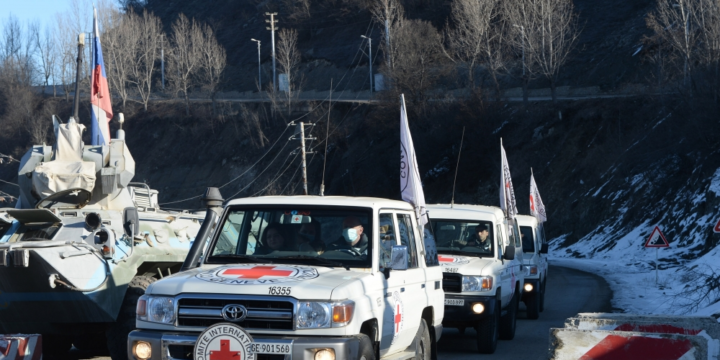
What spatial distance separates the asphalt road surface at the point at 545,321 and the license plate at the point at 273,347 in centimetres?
564

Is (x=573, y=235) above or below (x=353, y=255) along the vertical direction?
below

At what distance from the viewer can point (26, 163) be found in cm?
1355

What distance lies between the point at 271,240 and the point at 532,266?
1079 centimetres

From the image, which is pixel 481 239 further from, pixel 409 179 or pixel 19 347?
pixel 19 347

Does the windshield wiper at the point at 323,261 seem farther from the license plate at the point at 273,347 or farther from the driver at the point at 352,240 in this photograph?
the license plate at the point at 273,347

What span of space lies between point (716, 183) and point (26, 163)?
95.4 ft

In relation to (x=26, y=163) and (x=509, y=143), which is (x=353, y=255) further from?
(x=509, y=143)

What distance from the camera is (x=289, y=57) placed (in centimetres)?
8106

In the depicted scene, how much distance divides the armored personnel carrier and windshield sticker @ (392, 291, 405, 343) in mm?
4222

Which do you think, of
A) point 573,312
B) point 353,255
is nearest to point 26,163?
point 353,255

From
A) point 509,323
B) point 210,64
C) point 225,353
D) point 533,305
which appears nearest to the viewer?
point 225,353

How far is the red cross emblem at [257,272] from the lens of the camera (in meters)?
6.50

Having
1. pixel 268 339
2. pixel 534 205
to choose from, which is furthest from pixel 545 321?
pixel 534 205

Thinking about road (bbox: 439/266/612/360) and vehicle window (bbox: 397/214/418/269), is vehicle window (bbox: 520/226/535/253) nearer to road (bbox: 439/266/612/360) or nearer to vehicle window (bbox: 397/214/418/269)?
road (bbox: 439/266/612/360)
